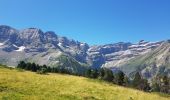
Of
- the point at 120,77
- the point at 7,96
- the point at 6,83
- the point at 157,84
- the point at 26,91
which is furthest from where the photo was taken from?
the point at 157,84

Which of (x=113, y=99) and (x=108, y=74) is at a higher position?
(x=108, y=74)

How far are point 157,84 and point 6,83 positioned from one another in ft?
520

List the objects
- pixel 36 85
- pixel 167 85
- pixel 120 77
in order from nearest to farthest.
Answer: pixel 36 85 → pixel 120 77 → pixel 167 85

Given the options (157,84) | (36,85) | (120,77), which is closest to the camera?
(36,85)

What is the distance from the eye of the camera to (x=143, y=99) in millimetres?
51812

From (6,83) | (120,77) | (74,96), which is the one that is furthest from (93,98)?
(120,77)

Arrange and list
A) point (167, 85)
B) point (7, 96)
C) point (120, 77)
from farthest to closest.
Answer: point (167, 85) → point (120, 77) → point (7, 96)

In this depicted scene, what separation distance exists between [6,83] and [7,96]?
11143mm

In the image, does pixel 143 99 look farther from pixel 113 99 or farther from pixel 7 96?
pixel 7 96

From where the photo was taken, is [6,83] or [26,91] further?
[6,83]

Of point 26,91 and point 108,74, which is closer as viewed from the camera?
point 26,91

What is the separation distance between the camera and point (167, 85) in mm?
180875

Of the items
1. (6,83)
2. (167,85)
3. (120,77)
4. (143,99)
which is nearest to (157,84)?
(167,85)

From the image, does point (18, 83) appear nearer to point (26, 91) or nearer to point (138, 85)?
point (26, 91)
